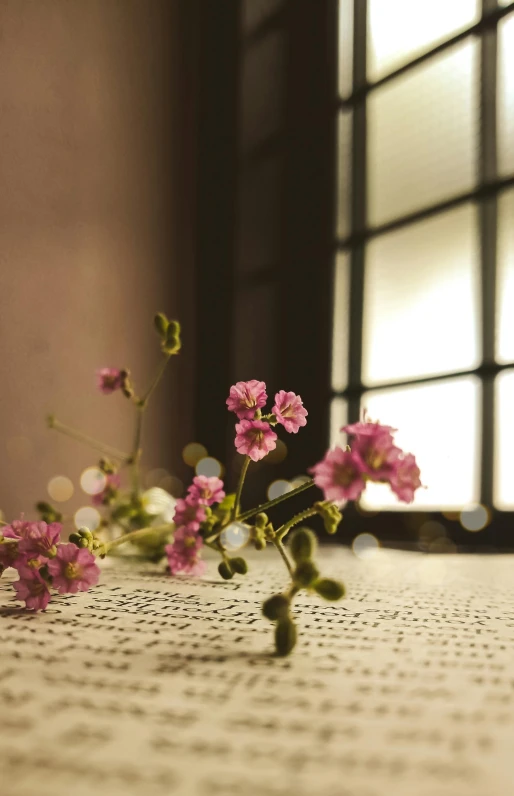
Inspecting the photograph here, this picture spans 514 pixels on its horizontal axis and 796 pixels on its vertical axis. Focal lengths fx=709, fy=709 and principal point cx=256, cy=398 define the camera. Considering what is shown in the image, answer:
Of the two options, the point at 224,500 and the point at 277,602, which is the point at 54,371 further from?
the point at 277,602

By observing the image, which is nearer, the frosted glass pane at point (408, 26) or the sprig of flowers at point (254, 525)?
the sprig of flowers at point (254, 525)

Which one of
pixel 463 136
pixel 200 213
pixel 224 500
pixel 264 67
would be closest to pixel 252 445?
pixel 224 500

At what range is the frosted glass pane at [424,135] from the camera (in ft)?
4.55

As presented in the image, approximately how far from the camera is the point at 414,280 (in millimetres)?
1497

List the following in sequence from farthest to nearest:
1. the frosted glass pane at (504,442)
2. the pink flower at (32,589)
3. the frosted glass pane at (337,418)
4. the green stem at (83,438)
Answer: the frosted glass pane at (337,418) → the frosted glass pane at (504,442) → the green stem at (83,438) → the pink flower at (32,589)

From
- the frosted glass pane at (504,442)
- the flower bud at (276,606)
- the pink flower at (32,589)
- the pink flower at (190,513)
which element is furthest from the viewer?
the frosted glass pane at (504,442)

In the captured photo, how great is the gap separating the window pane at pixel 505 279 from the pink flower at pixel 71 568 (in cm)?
94

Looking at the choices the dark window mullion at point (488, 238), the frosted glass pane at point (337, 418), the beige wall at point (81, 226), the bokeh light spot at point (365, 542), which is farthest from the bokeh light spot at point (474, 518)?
the beige wall at point (81, 226)

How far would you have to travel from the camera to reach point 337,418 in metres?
1.60

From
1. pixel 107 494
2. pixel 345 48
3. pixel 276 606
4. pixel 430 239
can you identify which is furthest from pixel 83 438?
pixel 345 48

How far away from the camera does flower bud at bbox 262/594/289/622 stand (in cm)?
40

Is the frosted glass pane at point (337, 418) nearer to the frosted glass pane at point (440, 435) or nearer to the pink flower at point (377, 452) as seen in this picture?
the frosted glass pane at point (440, 435)

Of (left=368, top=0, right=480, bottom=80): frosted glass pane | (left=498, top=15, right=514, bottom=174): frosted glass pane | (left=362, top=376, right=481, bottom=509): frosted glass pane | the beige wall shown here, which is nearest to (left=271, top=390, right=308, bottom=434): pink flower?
(left=362, top=376, right=481, bottom=509): frosted glass pane

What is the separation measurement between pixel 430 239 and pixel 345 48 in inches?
21.9
